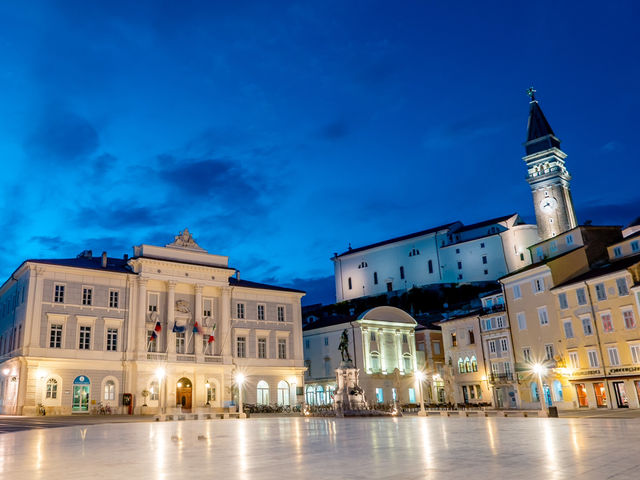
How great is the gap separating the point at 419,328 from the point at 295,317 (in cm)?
1717

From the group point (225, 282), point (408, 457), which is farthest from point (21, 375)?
point (408, 457)

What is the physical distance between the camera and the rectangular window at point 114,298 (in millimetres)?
45406

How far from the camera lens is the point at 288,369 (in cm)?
5328

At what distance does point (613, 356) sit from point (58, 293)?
4024 cm

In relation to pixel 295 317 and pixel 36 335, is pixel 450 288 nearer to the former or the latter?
pixel 295 317

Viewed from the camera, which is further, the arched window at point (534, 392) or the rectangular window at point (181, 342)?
the rectangular window at point (181, 342)

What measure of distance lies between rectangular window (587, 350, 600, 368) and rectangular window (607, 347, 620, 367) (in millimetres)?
1103

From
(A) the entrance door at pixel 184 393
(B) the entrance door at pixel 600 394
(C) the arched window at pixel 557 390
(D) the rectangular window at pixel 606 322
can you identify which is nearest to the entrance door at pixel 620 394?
(B) the entrance door at pixel 600 394

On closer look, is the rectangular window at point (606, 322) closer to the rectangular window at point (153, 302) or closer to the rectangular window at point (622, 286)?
the rectangular window at point (622, 286)

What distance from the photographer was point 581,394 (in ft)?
133

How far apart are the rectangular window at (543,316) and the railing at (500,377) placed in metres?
6.39

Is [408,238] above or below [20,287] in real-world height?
above

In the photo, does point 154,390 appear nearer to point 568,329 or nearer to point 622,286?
point 568,329

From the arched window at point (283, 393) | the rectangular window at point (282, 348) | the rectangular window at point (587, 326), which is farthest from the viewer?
the rectangular window at point (282, 348)
